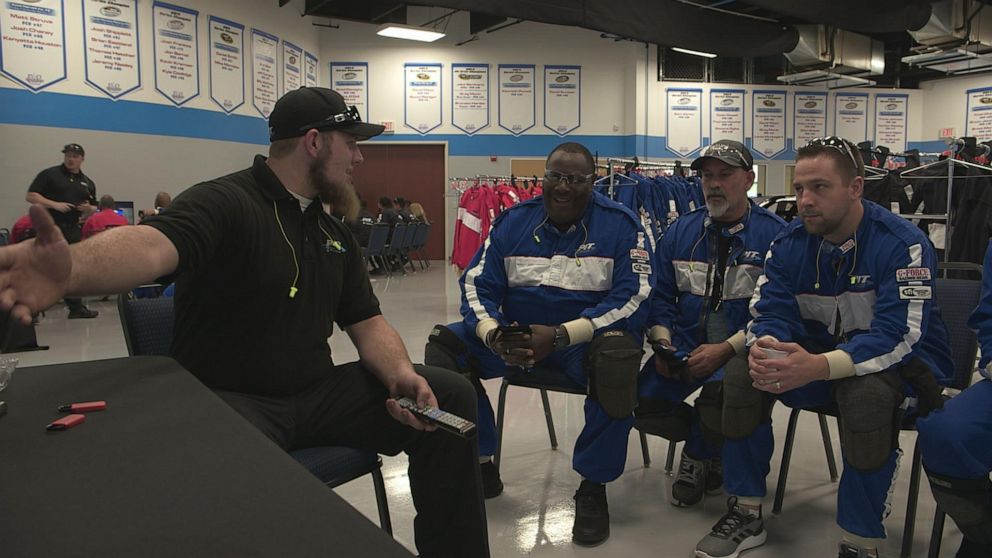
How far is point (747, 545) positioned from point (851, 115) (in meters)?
13.8

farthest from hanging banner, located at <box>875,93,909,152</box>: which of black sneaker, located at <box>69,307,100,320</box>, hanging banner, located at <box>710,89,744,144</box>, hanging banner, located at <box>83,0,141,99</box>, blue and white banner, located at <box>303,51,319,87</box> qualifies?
black sneaker, located at <box>69,307,100,320</box>

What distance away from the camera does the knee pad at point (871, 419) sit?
2.01 metres

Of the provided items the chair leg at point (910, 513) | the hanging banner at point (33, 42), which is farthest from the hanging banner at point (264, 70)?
the chair leg at point (910, 513)

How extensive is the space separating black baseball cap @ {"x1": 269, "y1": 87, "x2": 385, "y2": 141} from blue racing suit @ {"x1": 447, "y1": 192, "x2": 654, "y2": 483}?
102 cm

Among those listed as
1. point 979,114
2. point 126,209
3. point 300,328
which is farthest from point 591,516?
point 979,114

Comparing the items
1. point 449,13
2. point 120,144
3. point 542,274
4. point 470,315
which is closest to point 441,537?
point 470,315

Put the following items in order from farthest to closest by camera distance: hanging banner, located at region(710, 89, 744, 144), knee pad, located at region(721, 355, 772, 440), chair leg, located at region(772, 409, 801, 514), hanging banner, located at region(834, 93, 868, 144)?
hanging banner, located at region(834, 93, 868, 144)
hanging banner, located at region(710, 89, 744, 144)
chair leg, located at region(772, 409, 801, 514)
knee pad, located at region(721, 355, 772, 440)

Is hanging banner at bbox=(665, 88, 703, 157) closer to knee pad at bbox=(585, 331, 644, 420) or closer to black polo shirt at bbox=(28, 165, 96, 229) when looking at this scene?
black polo shirt at bbox=(28, 165, 96, 229)

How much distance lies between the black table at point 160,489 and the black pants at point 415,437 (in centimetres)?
51

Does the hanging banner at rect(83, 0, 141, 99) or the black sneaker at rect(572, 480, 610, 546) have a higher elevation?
the hanging banner at rect(83, 0, 141, 99)

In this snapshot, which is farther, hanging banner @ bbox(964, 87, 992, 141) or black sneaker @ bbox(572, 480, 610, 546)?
hanging banner @ bbox(964, 87, 992, 141)

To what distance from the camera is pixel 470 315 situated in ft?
9.16

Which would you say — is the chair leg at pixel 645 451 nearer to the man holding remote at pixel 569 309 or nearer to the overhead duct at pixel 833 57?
the man holding remote at pixel 569 309

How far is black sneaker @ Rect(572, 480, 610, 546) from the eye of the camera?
237 centimetres
